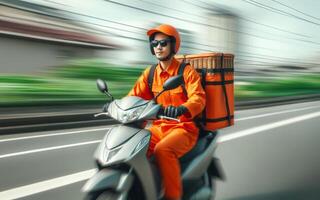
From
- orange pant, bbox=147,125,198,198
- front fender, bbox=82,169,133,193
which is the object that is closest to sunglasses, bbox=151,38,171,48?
orange pant, bbox=147,125,198,198

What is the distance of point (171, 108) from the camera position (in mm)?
3234

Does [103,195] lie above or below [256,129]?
above

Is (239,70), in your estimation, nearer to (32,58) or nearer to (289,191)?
(32,58)

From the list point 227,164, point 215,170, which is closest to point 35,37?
point 227,164

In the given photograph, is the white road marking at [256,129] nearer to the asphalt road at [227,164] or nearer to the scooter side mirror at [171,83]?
the asphalt road at [227,164]

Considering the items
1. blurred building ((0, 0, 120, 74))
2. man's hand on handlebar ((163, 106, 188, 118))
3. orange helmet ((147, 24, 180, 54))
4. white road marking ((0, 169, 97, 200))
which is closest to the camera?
man's hand on handlebar ((163, 106, 188, 118))

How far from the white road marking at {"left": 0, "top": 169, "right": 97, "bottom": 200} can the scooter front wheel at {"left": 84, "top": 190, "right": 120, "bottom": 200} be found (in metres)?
1.84

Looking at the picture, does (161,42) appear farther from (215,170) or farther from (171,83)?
(215,170)

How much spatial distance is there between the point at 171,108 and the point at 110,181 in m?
0.68

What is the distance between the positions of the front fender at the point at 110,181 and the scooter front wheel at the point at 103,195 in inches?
2.2

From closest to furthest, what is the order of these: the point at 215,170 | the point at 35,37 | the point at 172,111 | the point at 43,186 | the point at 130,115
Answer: the point at 130,115
the point at 172,111
the point at 215,170
the point at 43,186
the point at 35,37

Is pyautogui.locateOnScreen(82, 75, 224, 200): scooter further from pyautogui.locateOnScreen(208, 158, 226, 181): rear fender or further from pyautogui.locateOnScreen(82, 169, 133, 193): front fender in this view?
pyautogui.locateOnScreen(208, 158, 226, 181): rear fender

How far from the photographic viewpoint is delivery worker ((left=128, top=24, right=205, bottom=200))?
3.32 m

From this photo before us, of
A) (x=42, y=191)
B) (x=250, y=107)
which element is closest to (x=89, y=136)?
(x=42, y=191)
